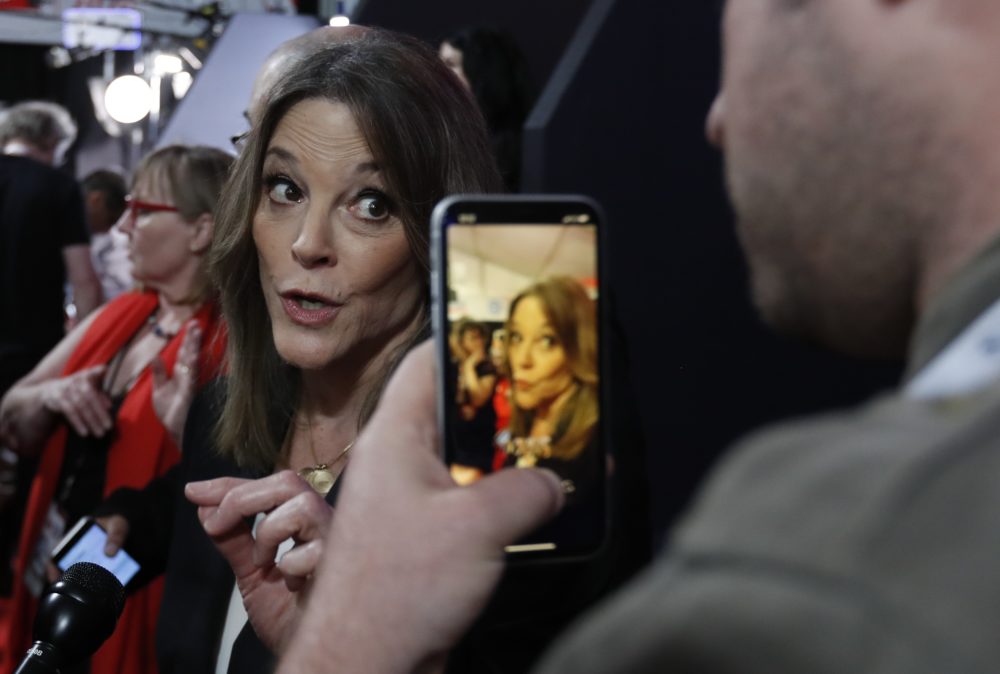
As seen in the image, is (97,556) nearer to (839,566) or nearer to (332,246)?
(332,246)

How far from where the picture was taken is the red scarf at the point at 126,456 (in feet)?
7.45

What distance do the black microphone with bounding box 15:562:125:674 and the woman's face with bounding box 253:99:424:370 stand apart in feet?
1.19

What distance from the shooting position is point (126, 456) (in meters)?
2.69

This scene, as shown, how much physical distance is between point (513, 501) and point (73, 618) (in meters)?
0.70

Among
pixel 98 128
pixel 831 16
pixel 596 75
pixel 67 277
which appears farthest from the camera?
pixel 98 128

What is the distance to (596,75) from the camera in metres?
3.63

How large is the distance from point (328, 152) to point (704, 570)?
3.97 feet

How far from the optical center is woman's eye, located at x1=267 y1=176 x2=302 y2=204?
156 cm

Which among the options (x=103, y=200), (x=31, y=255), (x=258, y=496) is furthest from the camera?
(x=103, y=200)

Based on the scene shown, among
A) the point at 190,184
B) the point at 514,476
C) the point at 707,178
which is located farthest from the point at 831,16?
the point at 707,178

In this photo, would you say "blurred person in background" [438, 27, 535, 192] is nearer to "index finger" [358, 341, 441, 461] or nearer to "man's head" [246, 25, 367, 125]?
"man's head" [246, 25, 367, 125]

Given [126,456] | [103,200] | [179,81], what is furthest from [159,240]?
[179,81]

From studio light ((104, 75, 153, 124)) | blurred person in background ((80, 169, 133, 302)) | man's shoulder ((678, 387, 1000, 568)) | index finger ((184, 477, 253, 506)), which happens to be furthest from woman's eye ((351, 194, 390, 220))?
studio light ((104, 75, 153, 124))

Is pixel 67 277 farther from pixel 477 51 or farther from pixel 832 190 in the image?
pixel 832 190
